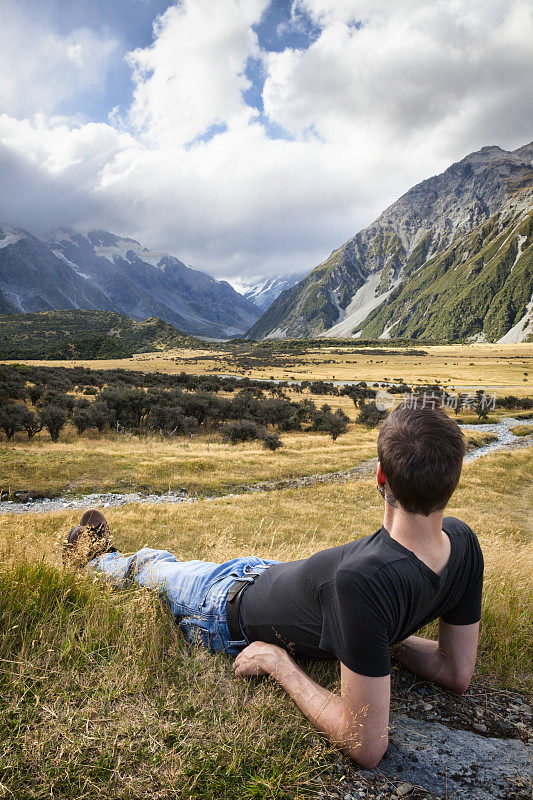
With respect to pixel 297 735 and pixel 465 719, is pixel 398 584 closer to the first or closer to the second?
pixel 297 735

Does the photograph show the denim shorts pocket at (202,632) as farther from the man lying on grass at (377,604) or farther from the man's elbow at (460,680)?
the man's elbow at (460,680)

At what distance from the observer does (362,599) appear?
6.07 ft

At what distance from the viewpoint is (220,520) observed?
11922 millimetres

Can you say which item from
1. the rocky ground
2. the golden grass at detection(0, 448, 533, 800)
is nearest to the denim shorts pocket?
the golden grass at detection(0, 448, 533, 800)

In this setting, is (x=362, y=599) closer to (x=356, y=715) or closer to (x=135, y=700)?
(x=356, y=715)

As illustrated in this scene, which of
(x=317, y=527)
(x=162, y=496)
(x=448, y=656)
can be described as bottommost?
(x=162, y=496)

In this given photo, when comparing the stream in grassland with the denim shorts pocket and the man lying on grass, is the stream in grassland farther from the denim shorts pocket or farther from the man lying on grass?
the man lying on grass

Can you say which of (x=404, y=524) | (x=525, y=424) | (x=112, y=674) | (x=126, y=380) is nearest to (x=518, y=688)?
(x=404, y=524)

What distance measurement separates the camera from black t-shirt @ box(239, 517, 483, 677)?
1873 mm

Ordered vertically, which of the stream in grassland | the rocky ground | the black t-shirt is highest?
the black t-shirt

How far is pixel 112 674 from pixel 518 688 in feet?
9.83

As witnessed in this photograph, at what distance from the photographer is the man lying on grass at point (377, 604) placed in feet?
6.27

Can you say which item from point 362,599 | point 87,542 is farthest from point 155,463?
point 362,599

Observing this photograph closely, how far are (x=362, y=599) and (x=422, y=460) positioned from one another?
0.77 meters
